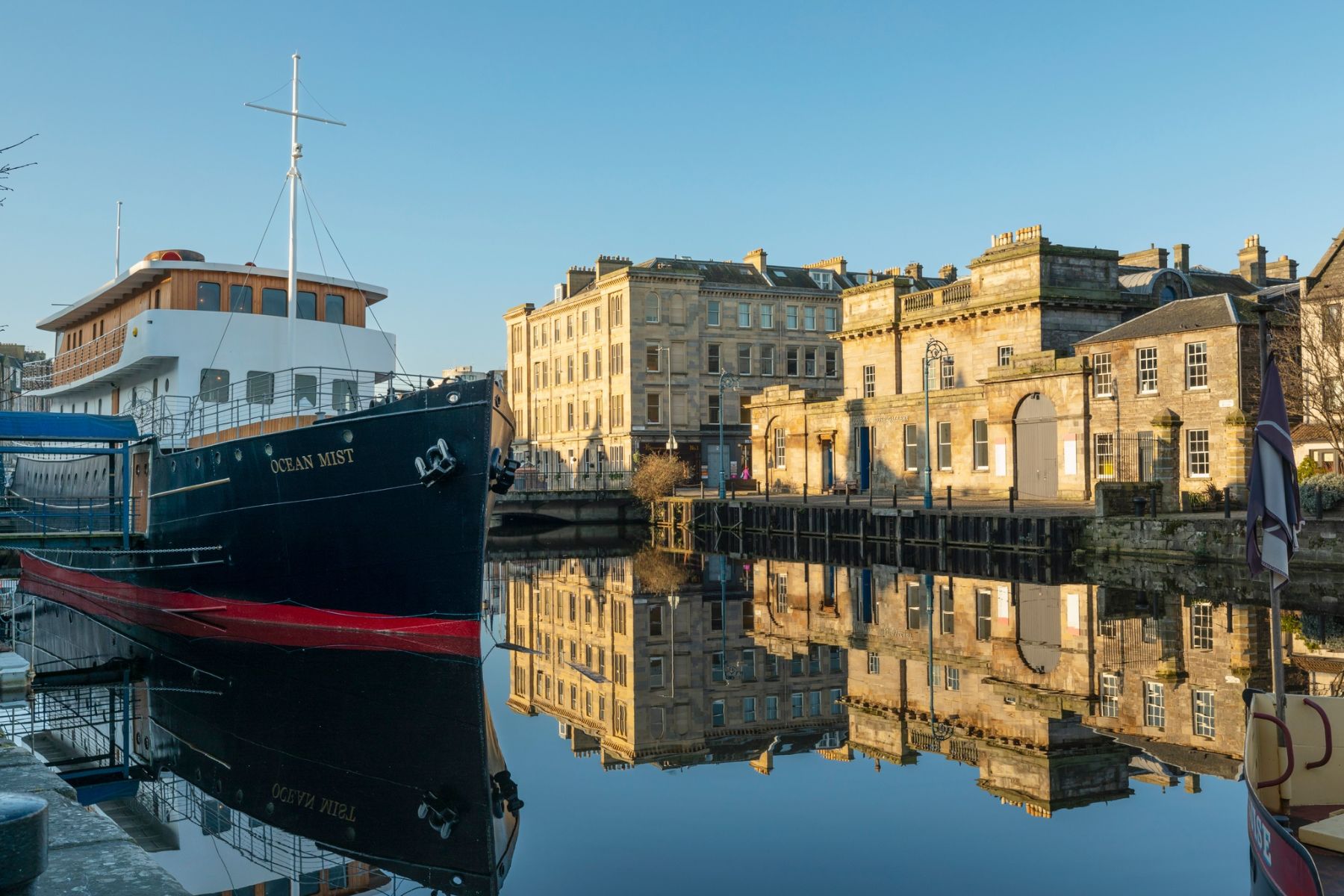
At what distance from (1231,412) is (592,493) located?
95.0 ft

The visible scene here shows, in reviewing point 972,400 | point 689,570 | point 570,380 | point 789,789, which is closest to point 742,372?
point 570,380

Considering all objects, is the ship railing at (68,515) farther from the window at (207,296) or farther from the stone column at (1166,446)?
the stone column at (1166,446)

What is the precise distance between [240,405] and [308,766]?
10766 millimetres

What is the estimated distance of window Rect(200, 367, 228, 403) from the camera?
21844 millimetres

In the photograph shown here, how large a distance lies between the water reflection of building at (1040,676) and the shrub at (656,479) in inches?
961

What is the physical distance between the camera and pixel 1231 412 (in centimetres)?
3059

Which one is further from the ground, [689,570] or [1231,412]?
[1231,412]

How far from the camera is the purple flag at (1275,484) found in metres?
6.54

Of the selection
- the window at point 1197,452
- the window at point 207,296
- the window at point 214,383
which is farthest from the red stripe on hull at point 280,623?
the window at point 1197,452

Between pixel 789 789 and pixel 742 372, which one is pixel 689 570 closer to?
pixel 789 789

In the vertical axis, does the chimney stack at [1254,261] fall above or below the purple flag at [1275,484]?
above

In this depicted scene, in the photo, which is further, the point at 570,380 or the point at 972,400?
the point at 570,380

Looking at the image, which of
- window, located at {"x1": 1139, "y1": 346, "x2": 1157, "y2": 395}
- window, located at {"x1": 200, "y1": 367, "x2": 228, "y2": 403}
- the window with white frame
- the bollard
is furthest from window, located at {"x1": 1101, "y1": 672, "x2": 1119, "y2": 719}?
window, located at {"x1": 1139, "y1": 346, "x2": 1157, "y2": 395}

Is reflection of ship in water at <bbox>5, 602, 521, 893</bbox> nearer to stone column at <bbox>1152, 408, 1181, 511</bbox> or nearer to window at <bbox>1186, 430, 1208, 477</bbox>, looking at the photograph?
stone column at <bbox>1152, 408, 1181, 511</bbox>
